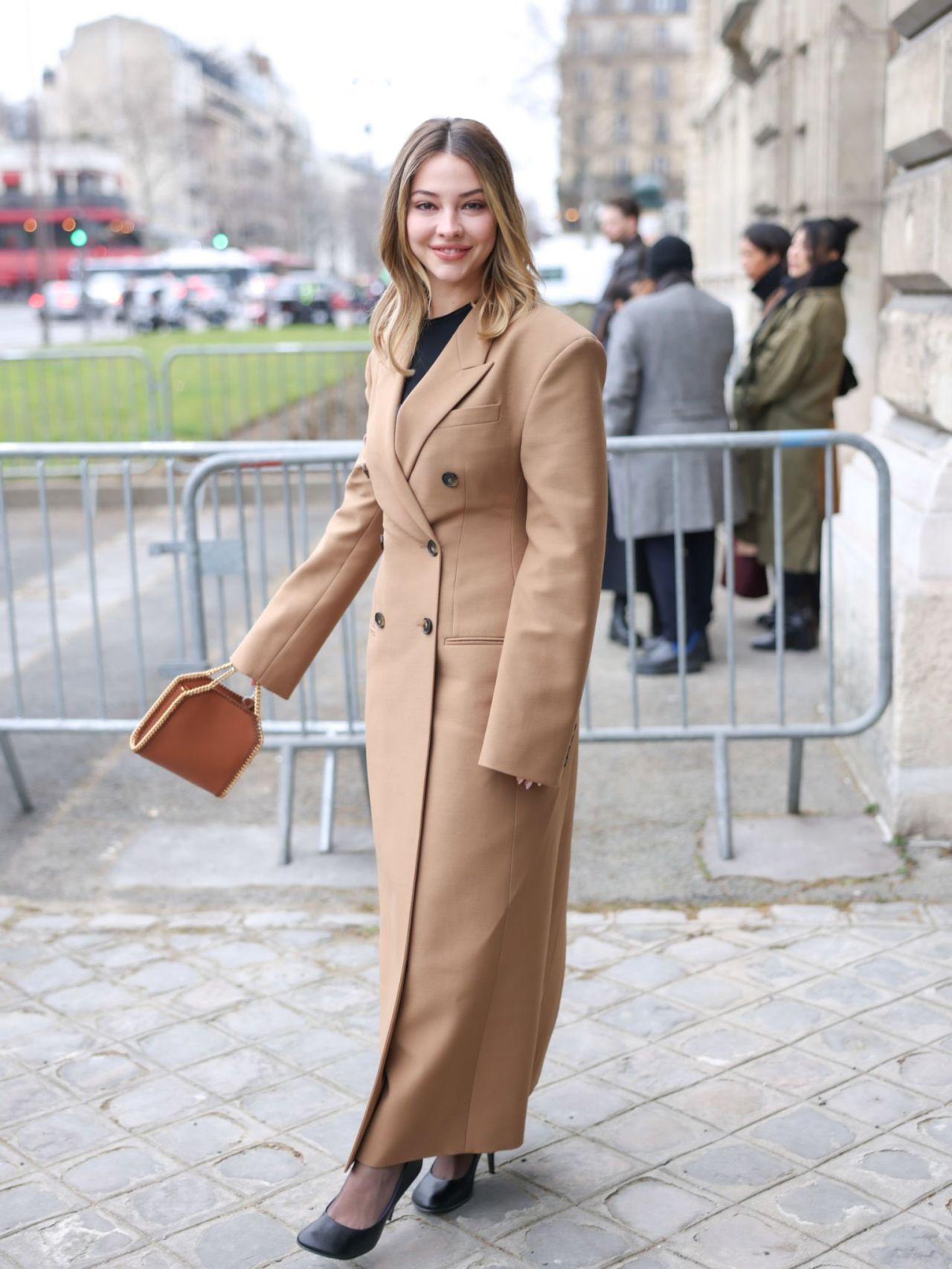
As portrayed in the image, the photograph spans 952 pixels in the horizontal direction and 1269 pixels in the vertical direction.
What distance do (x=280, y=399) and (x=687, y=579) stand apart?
958cm

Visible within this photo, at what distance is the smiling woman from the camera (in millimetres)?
2781

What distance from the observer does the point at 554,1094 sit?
3.62 m

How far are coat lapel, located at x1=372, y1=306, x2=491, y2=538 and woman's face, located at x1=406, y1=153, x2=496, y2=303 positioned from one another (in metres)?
0.10

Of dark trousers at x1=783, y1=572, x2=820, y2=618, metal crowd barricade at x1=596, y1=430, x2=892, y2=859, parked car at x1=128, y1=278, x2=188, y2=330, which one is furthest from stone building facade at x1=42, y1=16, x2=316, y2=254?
metal crowd barricade at x1=596, y1=430, x2=892, y2=859

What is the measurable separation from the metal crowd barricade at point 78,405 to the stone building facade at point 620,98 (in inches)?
1993

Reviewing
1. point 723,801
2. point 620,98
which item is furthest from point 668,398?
point 620,98

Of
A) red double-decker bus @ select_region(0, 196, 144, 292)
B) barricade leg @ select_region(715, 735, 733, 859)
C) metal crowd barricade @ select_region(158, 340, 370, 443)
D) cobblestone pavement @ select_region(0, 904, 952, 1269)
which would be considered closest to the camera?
cobblestone pavement @ select_region(0, 904, 952, 1269)

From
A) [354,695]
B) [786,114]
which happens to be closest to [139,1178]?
[354,695]

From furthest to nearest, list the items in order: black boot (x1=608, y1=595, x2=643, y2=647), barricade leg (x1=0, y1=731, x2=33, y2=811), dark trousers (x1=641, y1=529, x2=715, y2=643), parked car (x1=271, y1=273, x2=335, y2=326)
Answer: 1. parked car (x1=271, y1=273, x2=335, y2=326)
2. black boot (x1=608, y1=595, x2=643, y2=647)
3. dark trousers (x1=641, y1=529, x2=715, y2=643)
4. barricade leg (x1=0, y1=731, x2=33, y2=811)

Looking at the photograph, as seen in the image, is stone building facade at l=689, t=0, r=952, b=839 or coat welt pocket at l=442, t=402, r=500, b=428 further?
stone building facade at l=689, t=0, r=952, b=839

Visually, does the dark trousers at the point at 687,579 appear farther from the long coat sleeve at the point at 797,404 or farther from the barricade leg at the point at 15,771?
the barricade leg at the point at 15,771

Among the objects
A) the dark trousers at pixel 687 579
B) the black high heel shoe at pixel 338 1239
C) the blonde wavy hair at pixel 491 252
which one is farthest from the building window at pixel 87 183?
the black high heel shoe at pixel 338 1239

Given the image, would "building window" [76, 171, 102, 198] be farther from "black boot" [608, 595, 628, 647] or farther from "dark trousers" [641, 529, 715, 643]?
"dark trousers" [641, 529, 715, 643]

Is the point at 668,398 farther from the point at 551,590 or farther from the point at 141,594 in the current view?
the point at 551,590
